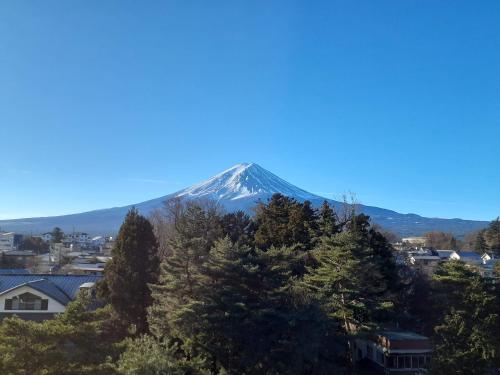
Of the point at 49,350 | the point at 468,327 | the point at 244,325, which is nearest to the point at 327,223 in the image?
the point at 468,327

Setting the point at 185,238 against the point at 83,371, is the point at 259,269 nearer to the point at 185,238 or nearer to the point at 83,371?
the point at 185,238

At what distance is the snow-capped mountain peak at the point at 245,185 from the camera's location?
10488cm

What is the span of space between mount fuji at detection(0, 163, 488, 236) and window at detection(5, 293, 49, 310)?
6186cm

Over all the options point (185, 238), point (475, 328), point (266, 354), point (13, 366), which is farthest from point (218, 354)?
point (475, 328)

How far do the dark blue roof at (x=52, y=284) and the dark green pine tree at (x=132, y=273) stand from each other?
5711mm

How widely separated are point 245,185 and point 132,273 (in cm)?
9576

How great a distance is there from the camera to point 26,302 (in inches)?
812

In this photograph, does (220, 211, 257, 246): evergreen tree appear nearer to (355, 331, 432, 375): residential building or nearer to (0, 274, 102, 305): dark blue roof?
(355, 331, 432, 375): residential building

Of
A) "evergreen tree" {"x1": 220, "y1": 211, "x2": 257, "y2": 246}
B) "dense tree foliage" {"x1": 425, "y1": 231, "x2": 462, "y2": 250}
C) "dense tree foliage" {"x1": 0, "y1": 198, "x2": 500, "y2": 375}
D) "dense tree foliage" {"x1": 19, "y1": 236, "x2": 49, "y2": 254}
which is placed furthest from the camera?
"dense tree foliage" {"x1": 425, "y1": 231, "x2": 462, "y2": 250}

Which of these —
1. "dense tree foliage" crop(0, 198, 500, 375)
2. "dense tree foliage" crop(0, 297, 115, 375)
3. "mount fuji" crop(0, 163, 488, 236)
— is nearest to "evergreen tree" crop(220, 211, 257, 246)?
"dense tree foliage" crop(0, 198, 500, 375)

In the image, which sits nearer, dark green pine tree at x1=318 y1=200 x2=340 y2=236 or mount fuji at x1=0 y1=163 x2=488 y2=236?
dark green pine tree at x1=318 y1=200 x2=340 y2=236

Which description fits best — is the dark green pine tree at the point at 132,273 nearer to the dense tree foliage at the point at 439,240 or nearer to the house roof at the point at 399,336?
the house roof at the point at 399,336

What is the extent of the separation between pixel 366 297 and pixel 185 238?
6934mm

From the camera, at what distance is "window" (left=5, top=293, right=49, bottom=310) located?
2056 cm
